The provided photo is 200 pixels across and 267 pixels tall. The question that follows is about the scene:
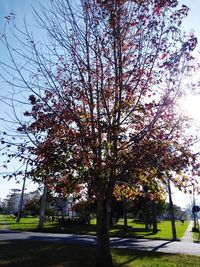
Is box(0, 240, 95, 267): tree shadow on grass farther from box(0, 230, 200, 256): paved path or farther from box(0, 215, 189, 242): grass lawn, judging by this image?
box(0, 215, 189, 242): grass lawn

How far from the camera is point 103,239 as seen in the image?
40.1 ft

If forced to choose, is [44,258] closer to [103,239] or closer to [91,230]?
[103,239]

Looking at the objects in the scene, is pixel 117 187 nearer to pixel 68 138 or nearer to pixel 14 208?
pixel 68 138

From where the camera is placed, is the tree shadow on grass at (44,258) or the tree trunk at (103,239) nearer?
the tree trunk at (103,239)

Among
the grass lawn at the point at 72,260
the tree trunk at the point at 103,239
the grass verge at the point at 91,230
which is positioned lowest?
the grass lawn at the point at 72,260

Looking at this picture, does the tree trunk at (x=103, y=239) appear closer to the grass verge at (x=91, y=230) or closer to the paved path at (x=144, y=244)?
the paved path at (x=144, y=244)

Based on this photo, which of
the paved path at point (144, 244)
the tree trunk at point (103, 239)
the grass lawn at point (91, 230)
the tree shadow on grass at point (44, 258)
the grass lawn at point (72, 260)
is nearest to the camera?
the tree trunk at point (103, 239)

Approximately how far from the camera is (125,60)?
12164mm

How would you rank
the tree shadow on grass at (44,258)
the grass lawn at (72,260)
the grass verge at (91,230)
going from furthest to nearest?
the grass verge at (91,230) < the grass lawn at (72,260) < the tree shadow on grass at (44,258)

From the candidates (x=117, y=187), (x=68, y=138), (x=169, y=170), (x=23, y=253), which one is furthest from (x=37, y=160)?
(x=23, y=253)

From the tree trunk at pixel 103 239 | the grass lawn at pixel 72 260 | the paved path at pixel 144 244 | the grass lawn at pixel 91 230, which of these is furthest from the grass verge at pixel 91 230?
the tree trunk at pixel 103 239

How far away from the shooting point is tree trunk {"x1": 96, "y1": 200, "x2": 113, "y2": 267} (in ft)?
39.1

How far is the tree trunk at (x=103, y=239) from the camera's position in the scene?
11.9 m

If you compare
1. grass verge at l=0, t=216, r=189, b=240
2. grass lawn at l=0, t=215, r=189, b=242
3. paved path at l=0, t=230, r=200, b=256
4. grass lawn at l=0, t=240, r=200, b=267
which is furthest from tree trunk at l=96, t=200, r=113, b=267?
grass lawn at l=0, t=215, r=189, b=242
